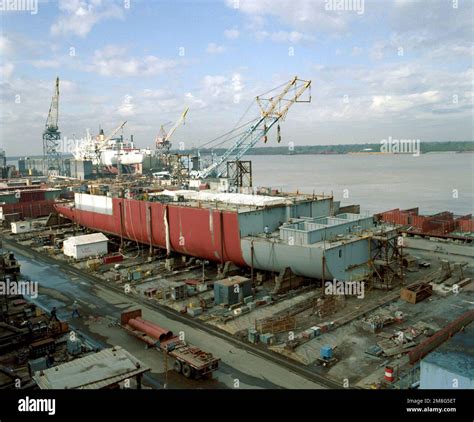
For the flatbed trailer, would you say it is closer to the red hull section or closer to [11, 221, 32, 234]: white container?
the red hull section

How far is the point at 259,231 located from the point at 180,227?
630 cm

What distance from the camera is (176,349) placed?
1667cm

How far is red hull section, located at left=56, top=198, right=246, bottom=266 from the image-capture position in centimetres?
2773

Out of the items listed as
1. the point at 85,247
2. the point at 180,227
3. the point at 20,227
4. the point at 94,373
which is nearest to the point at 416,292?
the point at 180,227

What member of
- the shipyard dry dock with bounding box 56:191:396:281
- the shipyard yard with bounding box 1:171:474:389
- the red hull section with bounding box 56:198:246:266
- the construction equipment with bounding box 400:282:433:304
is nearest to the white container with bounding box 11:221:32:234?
the shipyard yard with bounding box 1:171:474:389

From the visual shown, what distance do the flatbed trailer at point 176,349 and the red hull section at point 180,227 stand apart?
9010mm

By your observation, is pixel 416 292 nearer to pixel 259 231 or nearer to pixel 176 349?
pixel 259 231

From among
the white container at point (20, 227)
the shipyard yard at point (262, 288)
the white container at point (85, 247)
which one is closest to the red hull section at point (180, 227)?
the shipyard yard at point (262, 288)

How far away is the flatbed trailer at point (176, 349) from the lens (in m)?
15.3

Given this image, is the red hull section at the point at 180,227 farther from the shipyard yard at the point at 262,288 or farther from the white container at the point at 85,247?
the white container at the point at 85,247

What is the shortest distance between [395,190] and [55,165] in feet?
318
